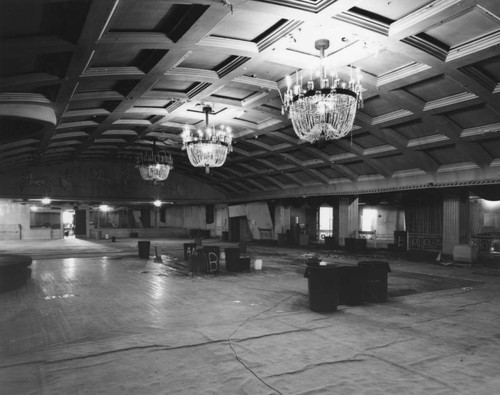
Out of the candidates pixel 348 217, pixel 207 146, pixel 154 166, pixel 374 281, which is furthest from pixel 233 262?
pixel 348 217

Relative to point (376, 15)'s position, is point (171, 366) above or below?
below

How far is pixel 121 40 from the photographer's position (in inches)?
267

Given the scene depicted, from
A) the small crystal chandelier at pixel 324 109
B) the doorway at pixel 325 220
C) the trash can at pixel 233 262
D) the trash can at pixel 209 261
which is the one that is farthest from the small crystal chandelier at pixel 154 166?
the doorway at pixel 325 220

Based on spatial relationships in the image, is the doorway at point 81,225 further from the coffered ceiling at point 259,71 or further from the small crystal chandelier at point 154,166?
the small crystal chandelier at point 154,166

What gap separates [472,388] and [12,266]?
999 centimetres

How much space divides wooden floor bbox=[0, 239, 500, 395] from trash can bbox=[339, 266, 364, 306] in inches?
10.0

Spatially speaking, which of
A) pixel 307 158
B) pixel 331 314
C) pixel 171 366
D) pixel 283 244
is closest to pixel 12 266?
pixel 171 366

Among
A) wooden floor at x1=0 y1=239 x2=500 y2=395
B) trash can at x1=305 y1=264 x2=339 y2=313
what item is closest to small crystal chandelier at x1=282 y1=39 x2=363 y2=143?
trash can at x1=305 y1=264 x2=339 y2=313

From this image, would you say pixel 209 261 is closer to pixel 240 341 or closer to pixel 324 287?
pixel 324 287

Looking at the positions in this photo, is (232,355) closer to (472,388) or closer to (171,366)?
(171,366)

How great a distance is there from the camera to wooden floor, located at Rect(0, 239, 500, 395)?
3980 mm

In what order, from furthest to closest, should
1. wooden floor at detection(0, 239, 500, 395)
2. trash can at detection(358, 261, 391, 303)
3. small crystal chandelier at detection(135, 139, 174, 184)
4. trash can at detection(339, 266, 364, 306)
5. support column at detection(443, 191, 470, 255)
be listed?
support column at detection(443, 191, 470, 255) < small crystal chandelier at detection(135, 139, 174, 184) < trash can at detection(358, 261, 391, 303) < trash can at detection(339, 266, 364, 306) < wooden floor at detection(0, 239, 500, 395)

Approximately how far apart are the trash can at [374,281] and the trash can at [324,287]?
1133 mm

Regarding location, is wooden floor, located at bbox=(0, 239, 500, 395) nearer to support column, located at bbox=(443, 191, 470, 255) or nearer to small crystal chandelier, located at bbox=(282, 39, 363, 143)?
small crystal chandelier, located at bbox=(282, 39, 363, 143)
